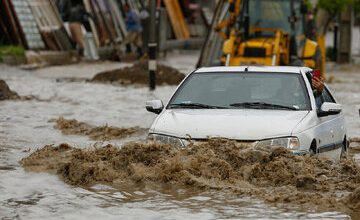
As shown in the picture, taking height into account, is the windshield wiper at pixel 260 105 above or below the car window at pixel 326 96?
above

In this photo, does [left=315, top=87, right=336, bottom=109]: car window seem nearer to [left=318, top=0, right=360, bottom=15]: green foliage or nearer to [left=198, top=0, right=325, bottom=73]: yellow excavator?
[left=198, top=0, right=325, bottom=73]: yellow excavator

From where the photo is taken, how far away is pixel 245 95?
43.4 ft

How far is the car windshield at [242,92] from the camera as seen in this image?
13051 millimetres

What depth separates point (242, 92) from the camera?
43.7ft

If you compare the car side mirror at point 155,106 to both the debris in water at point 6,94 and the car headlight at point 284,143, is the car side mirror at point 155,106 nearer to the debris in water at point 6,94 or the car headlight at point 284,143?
the car headlight at point 284,143

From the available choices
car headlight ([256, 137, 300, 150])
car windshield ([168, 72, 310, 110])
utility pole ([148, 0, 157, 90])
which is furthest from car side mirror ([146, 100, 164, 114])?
utility pole ([148, 0, 157, 90])

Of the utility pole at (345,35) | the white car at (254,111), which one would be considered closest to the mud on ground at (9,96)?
the white car at (254,111)

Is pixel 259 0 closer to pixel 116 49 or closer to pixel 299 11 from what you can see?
pixel 299 11

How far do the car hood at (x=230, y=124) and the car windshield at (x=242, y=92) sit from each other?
33 centimetres

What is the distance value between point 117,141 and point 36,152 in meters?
3.41

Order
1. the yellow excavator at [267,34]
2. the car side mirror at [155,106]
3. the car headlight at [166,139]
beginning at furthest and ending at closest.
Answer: the yellow excavator at [267,34], the car side mirror at [155,106], the car headlight at [166,139]

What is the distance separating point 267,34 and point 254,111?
13692mm

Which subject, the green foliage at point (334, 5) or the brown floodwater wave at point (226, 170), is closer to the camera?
the brown floodwater wave at point (226, 170)

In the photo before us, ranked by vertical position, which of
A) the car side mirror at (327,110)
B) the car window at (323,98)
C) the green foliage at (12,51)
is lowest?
the green foliage at (12,51)
